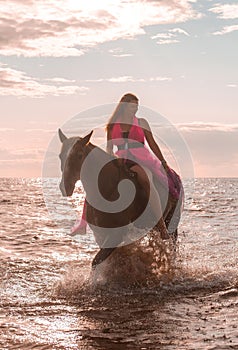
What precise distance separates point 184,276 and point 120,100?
3.23 m

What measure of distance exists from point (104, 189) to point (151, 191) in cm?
79

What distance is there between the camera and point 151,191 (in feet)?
26.8

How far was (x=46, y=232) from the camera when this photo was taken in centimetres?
1755

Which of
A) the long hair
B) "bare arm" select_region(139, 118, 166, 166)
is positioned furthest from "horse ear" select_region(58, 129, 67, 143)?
"bare arm" select_region(139, 118, 166, 166)

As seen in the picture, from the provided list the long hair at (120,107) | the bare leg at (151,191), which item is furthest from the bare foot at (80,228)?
the long hair at (120,107)

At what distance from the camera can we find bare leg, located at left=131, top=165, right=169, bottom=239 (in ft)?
26.3

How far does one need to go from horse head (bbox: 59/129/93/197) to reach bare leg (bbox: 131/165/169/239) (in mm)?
813

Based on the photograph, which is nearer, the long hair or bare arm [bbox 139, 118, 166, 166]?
the long hair

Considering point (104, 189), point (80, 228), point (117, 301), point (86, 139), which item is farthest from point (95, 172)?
point (117, 301)

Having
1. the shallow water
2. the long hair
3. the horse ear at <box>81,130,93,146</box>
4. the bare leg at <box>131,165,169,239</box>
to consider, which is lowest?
the shallow water

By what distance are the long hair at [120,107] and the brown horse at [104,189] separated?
715 millimetres

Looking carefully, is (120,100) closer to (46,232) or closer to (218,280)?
(218,280)

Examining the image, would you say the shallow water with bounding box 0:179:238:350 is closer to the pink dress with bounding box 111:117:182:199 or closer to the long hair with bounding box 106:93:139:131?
the pink dress with bounding box 111:117:182:199

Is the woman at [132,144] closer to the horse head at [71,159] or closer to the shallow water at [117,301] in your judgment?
the horse head at [71,159]
